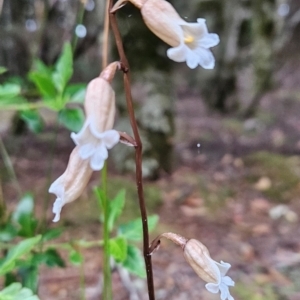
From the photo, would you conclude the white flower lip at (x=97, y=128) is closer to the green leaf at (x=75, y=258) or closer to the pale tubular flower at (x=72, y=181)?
the pale tubular flower at (x=72, y=181)

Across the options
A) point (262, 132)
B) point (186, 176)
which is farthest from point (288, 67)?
point (186, 176)

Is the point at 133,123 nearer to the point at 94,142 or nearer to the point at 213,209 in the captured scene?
the point at 94,142

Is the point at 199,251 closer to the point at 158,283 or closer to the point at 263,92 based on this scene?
the point at 158,283

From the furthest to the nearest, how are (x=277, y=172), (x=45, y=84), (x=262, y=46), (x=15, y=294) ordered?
1. (x=262, y=46)
2. (x=277, y=172)
3. (x=45, y=84)
4. (x=15, y=294)

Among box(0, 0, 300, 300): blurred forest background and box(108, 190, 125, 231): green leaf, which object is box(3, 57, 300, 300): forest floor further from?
box(108, 190, 125, 231): green leaf

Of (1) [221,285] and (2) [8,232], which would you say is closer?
(1) [221,285]

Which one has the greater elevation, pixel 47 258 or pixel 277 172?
pixel 47 258

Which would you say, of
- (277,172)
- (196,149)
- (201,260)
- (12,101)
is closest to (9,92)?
(12,101)

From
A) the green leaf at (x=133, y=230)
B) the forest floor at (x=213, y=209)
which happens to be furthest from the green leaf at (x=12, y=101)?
the forest floor at (x=213, y=209)
